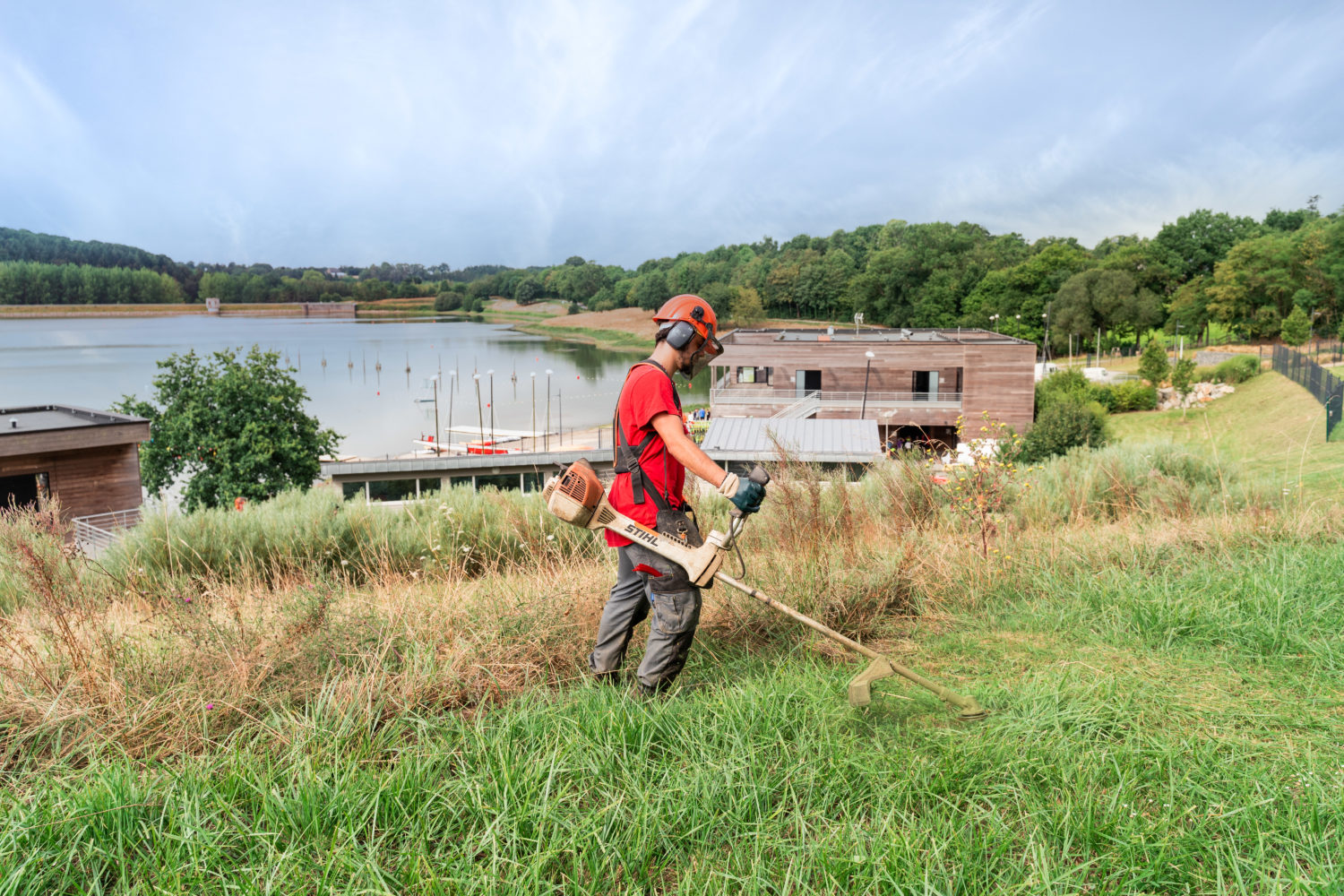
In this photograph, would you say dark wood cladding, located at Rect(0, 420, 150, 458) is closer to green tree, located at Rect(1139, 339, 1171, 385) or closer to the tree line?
green tree, located at Rect(1139, 339, 1171, 385)

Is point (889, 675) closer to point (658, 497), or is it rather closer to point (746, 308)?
point (658, 497)

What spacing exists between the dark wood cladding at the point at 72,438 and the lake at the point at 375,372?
2209cm

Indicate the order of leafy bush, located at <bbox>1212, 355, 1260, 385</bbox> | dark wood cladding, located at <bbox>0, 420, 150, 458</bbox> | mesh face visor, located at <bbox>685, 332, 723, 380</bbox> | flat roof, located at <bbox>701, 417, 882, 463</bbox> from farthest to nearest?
leafy bush, located at <bbox>1212, 355, 1260, 385</bbox> → flat roof, located at <bbox>701, 417, 882, 463</bbox> → dark wood cladding, located at <bbox>0, 420, 150, 458</bbox> → mesh face visor, located at <bbox>685, 332, 723, 380</bbox>

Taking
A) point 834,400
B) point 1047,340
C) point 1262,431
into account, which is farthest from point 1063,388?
point 1047,340

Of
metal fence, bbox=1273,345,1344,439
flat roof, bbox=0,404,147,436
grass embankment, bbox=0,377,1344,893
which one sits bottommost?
flat roof, bbox=0,404,147,436

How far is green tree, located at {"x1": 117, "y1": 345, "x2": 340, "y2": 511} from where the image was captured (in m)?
22.6

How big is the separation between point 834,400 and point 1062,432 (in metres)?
9.91

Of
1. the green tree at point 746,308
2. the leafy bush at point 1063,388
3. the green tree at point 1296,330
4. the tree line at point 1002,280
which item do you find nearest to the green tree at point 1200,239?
the tree line at point 1002,280

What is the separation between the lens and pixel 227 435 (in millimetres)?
23141

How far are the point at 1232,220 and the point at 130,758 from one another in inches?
3741

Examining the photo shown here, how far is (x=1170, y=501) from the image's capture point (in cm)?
639

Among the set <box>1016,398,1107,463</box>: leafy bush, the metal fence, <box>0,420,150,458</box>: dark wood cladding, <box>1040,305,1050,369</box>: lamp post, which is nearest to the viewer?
<box>0,420,150,458</box>: dark wood cladding

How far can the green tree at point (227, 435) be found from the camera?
22578mm

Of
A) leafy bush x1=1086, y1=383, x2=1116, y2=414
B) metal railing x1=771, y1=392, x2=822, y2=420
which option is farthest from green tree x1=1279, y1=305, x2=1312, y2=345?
metal railing x1=771, y1=392, x2=822, y2=420
